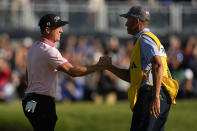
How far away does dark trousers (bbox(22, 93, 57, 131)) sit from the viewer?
8.20 m

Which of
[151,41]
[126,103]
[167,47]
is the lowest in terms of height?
[126,103]

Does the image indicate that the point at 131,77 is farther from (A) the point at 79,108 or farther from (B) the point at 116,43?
(B) the point at 116,43

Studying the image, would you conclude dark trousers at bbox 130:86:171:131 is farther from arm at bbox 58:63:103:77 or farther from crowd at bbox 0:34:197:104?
crowd at bbox 0:34:197:104

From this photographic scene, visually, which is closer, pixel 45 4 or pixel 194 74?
pixel 194 74

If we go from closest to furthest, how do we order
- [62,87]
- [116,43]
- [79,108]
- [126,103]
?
1. [79,108]
2. [126,103]
3. [62,87]
4. [116,43]

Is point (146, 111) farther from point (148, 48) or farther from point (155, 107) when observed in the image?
point (148, 48)

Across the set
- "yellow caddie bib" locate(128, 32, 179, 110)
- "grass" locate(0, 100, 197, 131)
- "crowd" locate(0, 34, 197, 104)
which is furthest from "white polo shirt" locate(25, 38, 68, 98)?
"crowd" locate(0, 34, 197, 104)

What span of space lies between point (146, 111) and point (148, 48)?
874 millimetres

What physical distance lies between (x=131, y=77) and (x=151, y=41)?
683 mm

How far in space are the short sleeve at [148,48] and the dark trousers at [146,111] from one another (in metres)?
0.47

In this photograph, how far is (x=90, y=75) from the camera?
19156mm

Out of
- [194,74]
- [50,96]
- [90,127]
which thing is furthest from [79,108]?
[50,96]

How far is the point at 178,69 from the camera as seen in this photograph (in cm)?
1931

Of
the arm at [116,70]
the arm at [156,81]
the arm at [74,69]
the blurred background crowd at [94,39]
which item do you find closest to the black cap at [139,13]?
the arm at [156,81]
